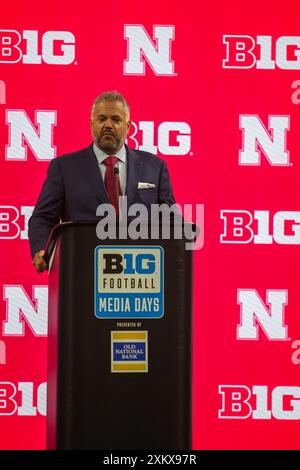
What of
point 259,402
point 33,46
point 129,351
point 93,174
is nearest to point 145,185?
point 93,174

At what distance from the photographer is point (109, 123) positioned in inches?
126

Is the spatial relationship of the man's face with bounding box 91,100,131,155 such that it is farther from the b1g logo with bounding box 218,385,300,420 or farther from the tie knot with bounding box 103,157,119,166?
the b1g logo with bounding box 218,385,300,420

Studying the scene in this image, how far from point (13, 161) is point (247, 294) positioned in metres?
1.24

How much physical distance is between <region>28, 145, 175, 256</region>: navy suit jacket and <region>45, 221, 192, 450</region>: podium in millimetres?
519

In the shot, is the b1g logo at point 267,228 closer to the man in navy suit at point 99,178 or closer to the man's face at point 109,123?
the man in navy suit at point 99,178

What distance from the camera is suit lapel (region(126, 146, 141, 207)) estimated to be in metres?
3.14

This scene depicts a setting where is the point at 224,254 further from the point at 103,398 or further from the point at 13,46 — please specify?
the point at 103,398

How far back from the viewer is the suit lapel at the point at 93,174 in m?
3.16

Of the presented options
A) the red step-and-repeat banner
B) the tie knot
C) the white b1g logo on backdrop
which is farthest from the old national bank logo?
the white b1g logo on backdrop

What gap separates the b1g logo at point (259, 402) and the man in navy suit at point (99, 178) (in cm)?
127

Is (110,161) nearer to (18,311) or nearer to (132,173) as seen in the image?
(132,173)

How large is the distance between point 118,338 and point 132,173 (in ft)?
2.54

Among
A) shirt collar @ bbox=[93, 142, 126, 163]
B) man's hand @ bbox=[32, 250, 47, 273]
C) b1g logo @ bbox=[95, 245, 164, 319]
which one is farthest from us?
shirt collar @ bbox=[93, 142, 126, 163]

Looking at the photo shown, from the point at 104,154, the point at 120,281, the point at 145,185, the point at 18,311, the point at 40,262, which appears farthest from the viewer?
the point at 18,311
